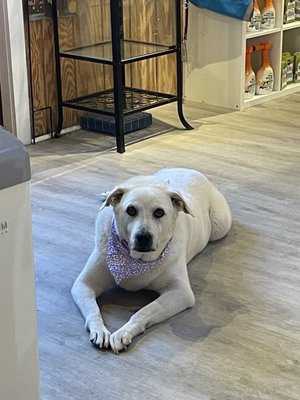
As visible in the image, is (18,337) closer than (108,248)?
Yes

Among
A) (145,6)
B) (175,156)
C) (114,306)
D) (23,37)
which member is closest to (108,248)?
(114,306)

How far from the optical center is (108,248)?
2281 millimetres

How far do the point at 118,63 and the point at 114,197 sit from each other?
150 centimetres

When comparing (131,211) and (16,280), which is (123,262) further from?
(16,280)

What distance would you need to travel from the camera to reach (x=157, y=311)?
7.20 ft

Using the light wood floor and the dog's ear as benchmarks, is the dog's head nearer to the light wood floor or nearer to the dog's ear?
the dog's ear

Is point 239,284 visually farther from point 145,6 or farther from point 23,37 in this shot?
point 145,6

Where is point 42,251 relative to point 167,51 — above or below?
below

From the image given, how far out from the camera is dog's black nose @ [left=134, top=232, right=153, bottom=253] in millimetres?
2145

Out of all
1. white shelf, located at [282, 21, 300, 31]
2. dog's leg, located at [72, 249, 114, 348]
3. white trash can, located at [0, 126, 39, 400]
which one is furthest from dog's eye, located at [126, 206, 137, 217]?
white shelf, located at [282, 21, 300, 31]

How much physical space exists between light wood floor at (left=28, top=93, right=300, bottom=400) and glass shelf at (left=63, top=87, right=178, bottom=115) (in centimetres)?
19

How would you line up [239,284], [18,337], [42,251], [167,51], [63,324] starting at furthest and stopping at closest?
[167,51] < [42,251] < [239,284] < [63,324] < [18,337]

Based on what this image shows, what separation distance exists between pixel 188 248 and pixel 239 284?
0.20 m

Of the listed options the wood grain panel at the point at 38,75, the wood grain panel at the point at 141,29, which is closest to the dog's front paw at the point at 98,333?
the wood grain panel at the point at 38,75
